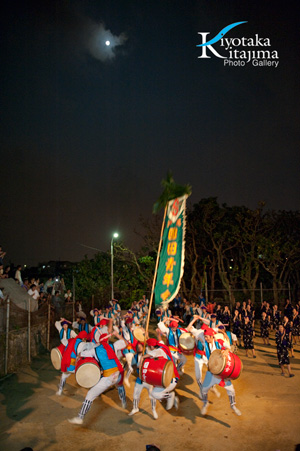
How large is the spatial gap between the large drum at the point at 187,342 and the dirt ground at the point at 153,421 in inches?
40.1

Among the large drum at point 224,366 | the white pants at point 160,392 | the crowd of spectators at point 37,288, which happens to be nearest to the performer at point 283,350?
the large drum at point 224,366

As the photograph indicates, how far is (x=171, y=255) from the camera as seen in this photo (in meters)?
6.75

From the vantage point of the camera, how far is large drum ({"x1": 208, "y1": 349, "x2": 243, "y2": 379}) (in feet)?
21.4

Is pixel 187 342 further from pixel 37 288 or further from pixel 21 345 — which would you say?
pixel 37 288

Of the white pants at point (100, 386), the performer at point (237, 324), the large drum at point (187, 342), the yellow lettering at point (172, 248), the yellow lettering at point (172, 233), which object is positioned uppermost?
the yellow lettering at point (172, 233)

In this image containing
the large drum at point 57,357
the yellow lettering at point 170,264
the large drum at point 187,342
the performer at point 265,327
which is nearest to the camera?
the yellow lettering at point 170,264

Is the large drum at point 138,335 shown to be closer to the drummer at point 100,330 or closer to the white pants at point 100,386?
the drummer at point 100,330

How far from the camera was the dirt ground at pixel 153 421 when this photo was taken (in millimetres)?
5719

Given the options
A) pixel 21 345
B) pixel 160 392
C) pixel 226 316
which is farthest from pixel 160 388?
pixel 226 316

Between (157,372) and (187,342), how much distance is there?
270cm

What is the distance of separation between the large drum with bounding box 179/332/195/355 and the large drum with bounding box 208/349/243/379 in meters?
2.07

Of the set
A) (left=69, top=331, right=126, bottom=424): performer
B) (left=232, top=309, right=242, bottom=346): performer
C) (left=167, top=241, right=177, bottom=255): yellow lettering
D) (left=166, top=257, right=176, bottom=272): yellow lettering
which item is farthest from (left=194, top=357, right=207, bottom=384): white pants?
(left=232, top=309, right=242, bottom=346): performer

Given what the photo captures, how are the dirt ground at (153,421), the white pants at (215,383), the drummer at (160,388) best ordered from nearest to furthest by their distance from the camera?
the dirt ground at (153,421), the drummer at (160,388), the white pants at (215,383)

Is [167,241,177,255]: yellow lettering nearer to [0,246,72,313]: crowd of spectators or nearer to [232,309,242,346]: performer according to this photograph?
[0,246,72,313]: crowd of spectators
